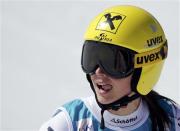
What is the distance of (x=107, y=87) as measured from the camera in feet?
17.1

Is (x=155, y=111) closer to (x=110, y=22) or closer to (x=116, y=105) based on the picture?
(x=116, y=105)

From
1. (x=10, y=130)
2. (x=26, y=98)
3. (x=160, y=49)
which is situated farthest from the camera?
(x=26, y=98)

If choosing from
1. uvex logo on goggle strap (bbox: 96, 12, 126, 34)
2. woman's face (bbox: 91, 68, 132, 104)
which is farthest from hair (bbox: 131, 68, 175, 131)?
uvex logo on goggle strap (bbox: 96, 12, 126, 34)

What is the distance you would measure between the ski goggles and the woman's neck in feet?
1.10

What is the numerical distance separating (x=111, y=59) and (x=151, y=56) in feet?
1.48

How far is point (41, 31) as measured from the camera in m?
14.9

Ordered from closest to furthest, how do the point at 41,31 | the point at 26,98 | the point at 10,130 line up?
the point at 10,130, the point at 26,98, the point at 41,31

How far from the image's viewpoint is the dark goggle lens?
530cm

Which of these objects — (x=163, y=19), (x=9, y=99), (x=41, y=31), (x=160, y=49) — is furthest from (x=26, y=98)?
(x=160, y=49)

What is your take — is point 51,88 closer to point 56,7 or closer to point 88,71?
point 56,7

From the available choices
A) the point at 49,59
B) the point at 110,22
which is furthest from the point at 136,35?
the point at 49,59

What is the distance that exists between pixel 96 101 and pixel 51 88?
7455mm

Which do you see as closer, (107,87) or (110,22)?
(107,87)

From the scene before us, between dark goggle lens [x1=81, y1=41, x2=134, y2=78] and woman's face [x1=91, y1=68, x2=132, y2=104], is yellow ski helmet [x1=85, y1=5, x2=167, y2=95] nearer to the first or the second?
dark goggle lens [x1=81, y1=41, x2=134, y2=78]
